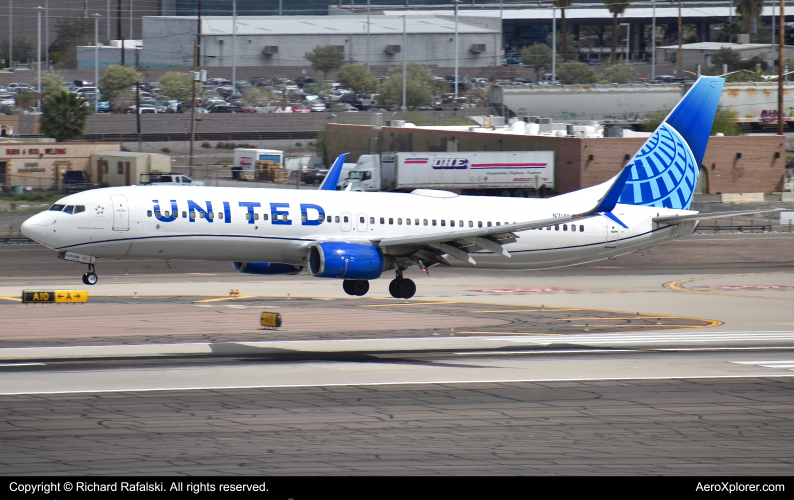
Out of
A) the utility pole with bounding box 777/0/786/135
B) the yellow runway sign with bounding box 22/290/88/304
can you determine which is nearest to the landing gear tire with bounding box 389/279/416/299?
the yellow runway sign with bounding box 22/290/88/304

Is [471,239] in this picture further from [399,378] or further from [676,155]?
[676,155]

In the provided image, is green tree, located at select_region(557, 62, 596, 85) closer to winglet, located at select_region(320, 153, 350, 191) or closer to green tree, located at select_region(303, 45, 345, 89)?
green tree, located at select_region(303, 45, 345, 89)

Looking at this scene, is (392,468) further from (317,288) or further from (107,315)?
(317,288)

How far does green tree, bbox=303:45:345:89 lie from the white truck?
100 m

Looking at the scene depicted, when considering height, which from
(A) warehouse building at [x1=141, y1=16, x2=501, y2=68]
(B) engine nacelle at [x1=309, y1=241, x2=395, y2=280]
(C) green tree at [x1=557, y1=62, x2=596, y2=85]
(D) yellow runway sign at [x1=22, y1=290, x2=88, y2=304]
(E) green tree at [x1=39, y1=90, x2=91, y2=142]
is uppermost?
(A) warehouse building at [x1=141, y1=16, x2=501, y2=68]

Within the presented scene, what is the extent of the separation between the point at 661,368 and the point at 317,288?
1047 inches

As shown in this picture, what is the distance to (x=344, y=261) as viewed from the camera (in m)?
37.5

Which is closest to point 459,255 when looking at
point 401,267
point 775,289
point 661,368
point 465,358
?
point 401,267

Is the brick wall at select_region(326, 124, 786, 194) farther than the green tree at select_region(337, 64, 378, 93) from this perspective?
No

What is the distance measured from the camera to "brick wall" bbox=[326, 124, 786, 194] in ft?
306

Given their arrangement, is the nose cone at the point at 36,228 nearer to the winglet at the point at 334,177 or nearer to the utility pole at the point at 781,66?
the winglet at the point at 334,177

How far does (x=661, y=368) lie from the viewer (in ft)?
114

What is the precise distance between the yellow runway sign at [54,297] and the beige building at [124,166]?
44277 millimetres

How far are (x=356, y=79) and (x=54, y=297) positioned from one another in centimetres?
13494
